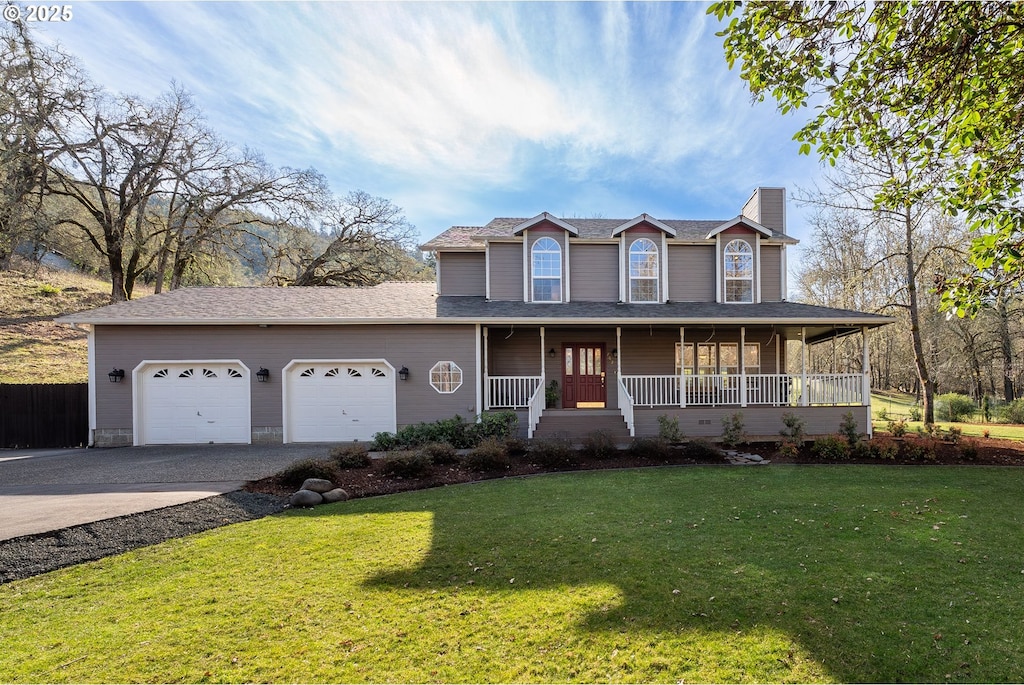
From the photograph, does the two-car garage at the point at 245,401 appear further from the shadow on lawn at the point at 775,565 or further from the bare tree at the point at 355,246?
the bare tree at the point at 355,246

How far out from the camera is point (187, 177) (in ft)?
76.8

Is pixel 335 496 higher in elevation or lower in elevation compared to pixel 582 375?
lower

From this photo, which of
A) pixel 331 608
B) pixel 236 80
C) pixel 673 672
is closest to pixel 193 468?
pixel 331 608

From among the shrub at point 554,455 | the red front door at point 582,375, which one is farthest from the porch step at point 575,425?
the shrub at point 554,455

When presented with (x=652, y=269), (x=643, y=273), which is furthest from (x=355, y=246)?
(x=652, y=269)

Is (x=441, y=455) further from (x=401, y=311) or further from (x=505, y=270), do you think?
(x=505, y=270)

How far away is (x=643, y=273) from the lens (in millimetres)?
14039

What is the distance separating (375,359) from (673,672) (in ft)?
34.8

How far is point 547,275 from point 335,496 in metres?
9.20

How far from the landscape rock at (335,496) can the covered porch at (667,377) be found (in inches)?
227

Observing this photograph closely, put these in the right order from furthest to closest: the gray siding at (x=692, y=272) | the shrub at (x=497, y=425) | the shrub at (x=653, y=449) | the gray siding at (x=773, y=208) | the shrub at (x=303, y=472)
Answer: the gray siding at (x=773, y=208)
the gray siding at (x=692, y=272)
the shrub at (x=497, y=425)
the shrub at (x=653, y=449)
the shrub at (x=303, y=472)

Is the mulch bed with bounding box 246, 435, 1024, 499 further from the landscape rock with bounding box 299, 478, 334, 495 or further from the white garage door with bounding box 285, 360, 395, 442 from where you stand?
the white garage door with bounding box 285, 360, 395, 442

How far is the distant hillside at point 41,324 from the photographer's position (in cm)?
1650

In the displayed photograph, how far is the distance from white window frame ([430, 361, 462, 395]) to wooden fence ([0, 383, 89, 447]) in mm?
9630
